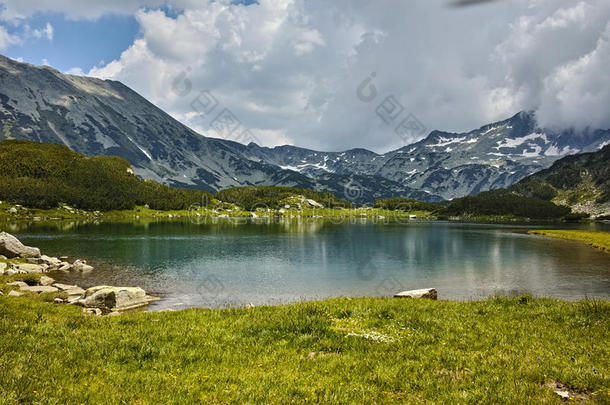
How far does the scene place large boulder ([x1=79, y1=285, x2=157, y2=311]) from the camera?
3278 cm

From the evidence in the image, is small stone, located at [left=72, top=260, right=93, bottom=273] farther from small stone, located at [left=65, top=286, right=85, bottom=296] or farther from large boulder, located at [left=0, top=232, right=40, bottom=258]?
Answer: small stone, located at [left=65, top=286, right=85, bottom=296]

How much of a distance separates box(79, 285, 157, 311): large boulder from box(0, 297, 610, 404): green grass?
57.1ft

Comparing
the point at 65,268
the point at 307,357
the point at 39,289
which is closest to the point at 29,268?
the point at 65,268

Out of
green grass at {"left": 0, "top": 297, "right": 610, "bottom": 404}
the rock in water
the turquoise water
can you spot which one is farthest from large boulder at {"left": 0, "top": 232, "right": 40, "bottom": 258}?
the rock in water

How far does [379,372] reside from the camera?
36.7 ft

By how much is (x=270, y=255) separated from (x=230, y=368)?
6932cm

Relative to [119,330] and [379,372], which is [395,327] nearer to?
[379,372]

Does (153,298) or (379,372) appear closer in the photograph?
(379,372)

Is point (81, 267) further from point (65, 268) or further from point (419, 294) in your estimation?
point (419, 294)

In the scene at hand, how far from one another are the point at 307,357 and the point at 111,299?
29497 mm

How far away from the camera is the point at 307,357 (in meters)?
12.9

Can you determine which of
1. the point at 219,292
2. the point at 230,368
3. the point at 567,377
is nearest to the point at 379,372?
the point at 230,368

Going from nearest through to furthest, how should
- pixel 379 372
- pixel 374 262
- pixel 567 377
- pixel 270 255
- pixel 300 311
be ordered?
pixel 567 377
pixel 379 372
pixel 300 311
pixel 374 262
pixel 270 255

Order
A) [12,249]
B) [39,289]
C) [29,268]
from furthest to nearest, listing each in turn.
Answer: [12,249] → [29,268] → [39,289]
